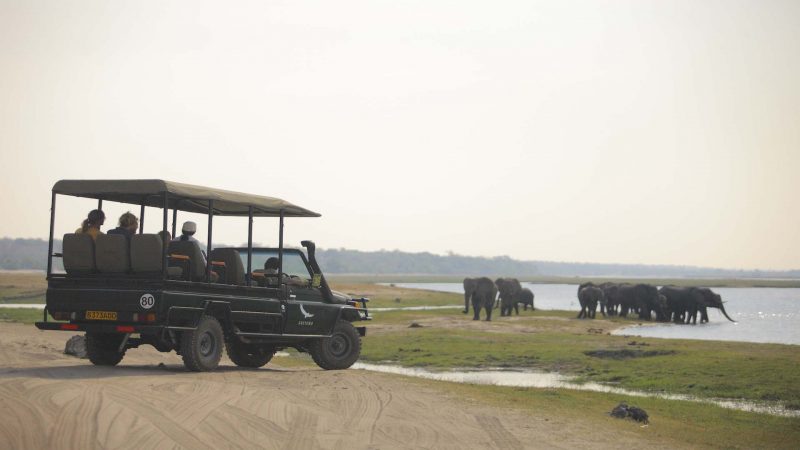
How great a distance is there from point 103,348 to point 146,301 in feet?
8.93

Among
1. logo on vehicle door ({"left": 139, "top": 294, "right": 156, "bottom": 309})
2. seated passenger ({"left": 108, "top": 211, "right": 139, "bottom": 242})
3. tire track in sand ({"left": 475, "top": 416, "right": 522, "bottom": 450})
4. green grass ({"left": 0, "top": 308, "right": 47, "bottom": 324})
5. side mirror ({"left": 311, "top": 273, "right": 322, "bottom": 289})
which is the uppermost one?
seated passenger ({"left": 108, "top": 211, "right": 139, "bottom": 242})

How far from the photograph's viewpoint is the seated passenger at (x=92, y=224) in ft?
55.8

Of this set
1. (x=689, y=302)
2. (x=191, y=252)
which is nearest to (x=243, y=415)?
(x=191, y=252)

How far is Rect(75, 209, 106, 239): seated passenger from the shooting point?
17.0 meters

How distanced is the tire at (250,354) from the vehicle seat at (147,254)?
359 centimetres

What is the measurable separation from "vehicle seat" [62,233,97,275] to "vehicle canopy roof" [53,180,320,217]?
2.71 ft

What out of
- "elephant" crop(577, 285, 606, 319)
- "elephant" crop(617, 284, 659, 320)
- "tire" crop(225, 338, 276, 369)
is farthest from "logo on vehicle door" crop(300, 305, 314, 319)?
"elephant" crop(617, 284, 659, 320)

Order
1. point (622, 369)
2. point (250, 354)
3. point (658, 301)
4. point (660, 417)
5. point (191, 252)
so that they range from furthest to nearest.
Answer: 1. point (658, 301)
2. point (622, 369)
3. point (250, 354)
4. point (660, 417)
5. point (191, 252)

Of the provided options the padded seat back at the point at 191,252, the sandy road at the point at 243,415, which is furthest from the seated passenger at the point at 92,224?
the sandy road at the point at 243,415

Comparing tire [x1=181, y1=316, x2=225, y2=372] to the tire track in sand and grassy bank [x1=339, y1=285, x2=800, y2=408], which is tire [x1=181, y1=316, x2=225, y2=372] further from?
grassy bank [x1=339, y1=285, x2=800, y2=408]

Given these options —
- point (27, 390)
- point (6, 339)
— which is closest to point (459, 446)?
point (27, 390)

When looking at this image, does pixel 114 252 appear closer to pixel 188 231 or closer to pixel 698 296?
pixel 188 231

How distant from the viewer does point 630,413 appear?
16656 millimetres

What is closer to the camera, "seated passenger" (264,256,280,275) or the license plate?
the license plate
